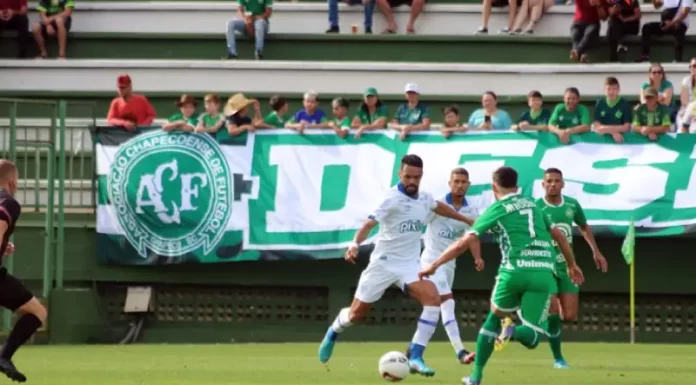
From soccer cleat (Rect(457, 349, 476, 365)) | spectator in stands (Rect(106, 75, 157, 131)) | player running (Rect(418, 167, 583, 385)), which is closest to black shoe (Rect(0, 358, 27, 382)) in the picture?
player running (Rect(418, 167, 583, 385))

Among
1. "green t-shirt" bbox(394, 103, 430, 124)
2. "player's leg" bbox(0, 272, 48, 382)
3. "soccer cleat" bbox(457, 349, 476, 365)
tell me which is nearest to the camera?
"player's leg" bbox(0, 272, 48, 382)

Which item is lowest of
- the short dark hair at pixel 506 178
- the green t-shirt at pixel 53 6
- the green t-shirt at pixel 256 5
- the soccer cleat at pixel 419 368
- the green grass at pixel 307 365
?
the green grass at pixel 307 365

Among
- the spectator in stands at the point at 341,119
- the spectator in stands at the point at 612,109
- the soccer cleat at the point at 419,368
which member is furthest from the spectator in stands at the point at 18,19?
the soccer cleat at the point at 419,368

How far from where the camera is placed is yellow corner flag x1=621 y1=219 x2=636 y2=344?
20.3 m

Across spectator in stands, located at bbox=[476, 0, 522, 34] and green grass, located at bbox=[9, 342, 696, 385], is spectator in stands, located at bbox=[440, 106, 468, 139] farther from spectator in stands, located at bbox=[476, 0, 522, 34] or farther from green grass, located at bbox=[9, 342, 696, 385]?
spectator in stands, located at bbox=[476, 0, 522, 34]

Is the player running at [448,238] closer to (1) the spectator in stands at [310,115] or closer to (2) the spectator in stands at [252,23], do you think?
(1) the spectator in stands at [310,115]

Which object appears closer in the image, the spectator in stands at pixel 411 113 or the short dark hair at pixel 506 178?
the short dark hair at pixel 506 178

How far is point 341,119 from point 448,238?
14.2 ft

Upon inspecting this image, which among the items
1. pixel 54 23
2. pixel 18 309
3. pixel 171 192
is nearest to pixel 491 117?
pixel 171 192

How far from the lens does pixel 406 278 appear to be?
15.5 meters

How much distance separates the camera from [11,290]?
13.5 metres

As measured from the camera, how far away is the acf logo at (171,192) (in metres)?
21.6

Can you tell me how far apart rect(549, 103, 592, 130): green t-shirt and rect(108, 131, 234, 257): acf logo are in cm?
456

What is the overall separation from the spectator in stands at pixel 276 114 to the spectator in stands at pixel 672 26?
564cm
